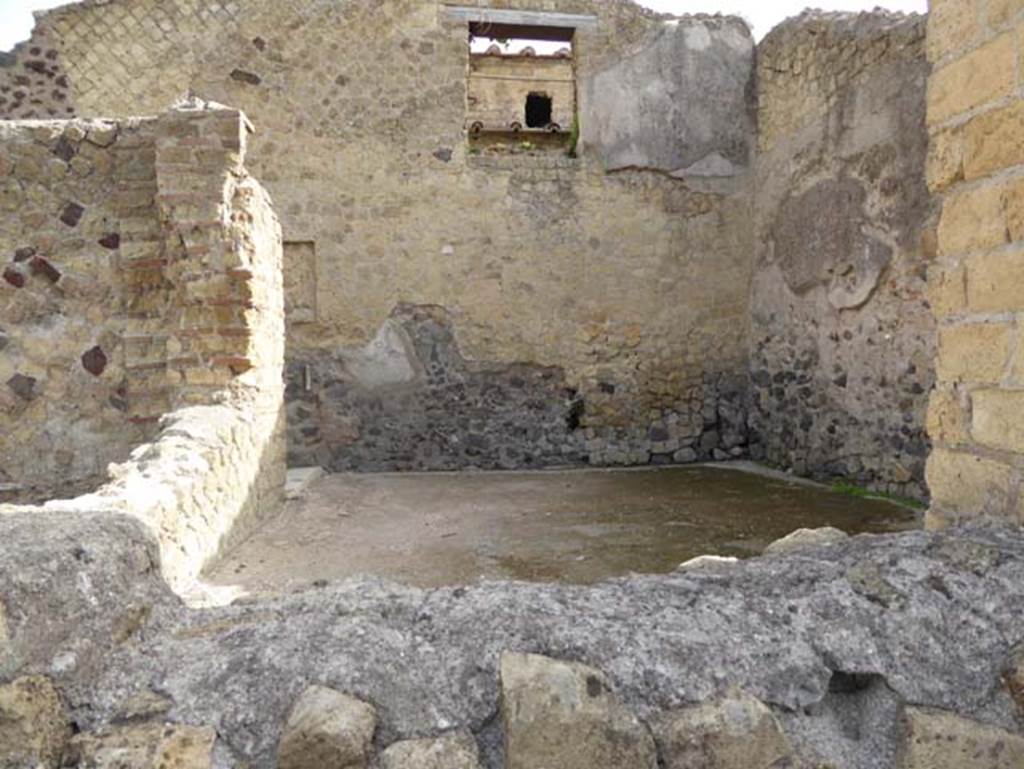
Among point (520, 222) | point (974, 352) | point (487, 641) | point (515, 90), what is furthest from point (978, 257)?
point (515, 90)

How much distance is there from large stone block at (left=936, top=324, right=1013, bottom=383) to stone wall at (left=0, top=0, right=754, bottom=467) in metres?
5.89

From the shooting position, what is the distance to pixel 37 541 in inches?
51.0

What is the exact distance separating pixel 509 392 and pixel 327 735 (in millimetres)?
6553

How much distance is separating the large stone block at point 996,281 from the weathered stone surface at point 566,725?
1.17m

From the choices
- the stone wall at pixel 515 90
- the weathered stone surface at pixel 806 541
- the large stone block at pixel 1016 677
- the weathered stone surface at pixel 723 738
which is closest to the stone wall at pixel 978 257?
the weathered stone surface at pixel 806 541

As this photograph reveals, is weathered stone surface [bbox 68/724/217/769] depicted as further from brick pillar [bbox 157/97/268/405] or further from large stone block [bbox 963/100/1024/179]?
brick pillar [bbox 157/97/268/405]

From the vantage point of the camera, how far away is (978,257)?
5.64 ft

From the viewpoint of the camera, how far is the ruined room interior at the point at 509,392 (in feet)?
3.96

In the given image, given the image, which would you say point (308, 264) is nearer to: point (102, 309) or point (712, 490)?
point (102, 309)

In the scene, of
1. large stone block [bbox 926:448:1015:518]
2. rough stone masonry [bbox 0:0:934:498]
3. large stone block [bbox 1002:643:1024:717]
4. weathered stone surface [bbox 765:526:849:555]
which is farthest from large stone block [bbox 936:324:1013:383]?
rough stone masonry [bbox 0:0:934:498]

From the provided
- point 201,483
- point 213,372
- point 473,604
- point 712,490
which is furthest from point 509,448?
point 473,604

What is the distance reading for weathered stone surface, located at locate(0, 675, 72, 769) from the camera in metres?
Answer: 1.09

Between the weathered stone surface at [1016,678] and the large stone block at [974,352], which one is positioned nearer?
the weathered stone surface at [1016,678]

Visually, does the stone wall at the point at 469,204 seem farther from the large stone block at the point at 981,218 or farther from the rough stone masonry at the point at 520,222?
the large stone block at the point at 981,218
